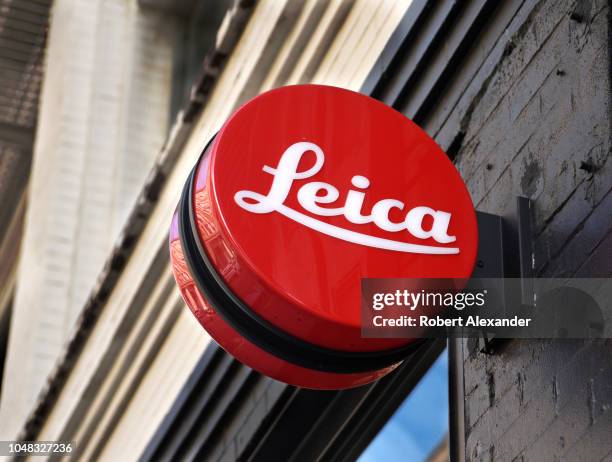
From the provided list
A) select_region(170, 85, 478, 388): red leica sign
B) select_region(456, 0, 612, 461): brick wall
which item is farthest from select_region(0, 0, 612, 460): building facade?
select_region(170, 85, 478, 388): red leica sign

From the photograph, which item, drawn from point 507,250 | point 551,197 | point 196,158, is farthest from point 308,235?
point 196,158

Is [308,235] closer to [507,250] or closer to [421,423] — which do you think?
[507,250]

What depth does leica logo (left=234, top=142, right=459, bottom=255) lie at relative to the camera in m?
2.96

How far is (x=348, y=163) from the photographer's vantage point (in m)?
3.10

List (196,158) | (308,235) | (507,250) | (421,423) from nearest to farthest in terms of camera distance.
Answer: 1. (308,235)
2. (507,250)
3. (421,423)
4. (196,158)

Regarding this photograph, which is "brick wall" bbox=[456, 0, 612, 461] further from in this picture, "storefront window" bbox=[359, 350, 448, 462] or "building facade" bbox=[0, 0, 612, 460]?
"storefront window" bbox=[359, 350, 448, 462]

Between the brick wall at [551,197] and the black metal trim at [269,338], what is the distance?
0.39 m

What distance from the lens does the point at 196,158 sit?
6871 mm

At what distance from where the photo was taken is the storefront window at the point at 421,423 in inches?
170

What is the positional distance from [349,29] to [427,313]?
275 centimetres

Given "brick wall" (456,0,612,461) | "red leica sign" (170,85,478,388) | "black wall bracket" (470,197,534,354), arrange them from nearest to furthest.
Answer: "red leica sign" (170,85,478,388) → "brick wall" (456,0,612,461) → "black wall bracket" (470,197,534,354)

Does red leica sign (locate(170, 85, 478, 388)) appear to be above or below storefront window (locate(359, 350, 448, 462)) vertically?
above

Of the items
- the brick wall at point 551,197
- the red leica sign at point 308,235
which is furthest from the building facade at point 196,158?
the red leica sign at point 308,235

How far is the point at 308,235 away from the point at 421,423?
164 centimetres
